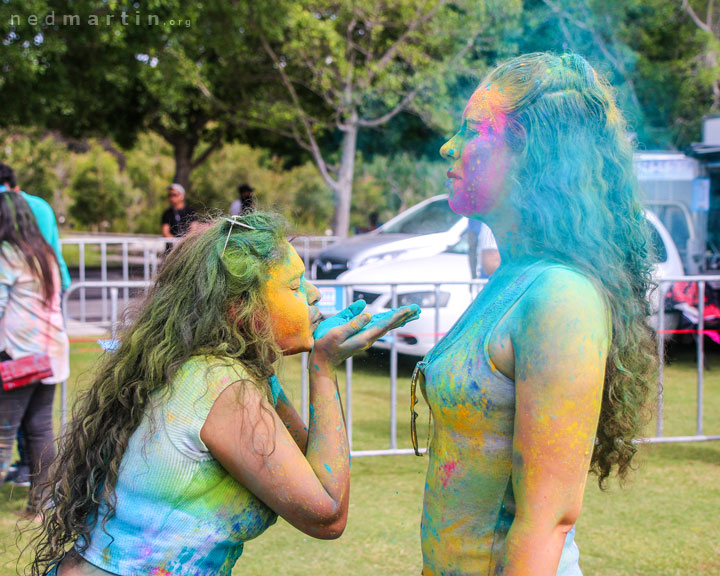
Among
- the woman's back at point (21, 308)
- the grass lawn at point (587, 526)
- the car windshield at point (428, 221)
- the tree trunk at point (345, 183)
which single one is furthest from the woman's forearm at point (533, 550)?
the tree trunk at point (345, 183)

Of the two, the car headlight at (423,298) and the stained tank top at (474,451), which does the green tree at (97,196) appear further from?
the stained tank top at (474,451)

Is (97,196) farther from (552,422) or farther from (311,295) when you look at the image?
(552,422)

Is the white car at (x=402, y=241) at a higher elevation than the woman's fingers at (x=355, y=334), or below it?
below

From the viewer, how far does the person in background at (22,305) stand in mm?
4184

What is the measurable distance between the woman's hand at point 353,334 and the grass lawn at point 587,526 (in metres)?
0.59

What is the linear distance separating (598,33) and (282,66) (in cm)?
712

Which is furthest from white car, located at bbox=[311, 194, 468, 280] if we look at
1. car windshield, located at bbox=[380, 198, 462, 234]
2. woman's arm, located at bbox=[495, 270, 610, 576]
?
woman's arm, located at bbox=[495, 270, 610, 576]

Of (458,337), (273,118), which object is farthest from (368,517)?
(273,118)

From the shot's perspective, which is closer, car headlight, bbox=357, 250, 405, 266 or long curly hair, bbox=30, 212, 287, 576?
long curly hair, bbox=30, 212, 287, 576

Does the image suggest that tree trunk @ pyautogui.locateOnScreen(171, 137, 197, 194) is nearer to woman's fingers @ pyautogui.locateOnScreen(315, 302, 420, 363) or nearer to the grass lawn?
the grass lawn

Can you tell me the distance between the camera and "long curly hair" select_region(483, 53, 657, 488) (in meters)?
1.35

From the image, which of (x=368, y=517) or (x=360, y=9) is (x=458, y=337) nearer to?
(x=368, y=517)

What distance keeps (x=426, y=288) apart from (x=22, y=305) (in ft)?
13.9

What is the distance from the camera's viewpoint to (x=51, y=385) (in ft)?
14.3
